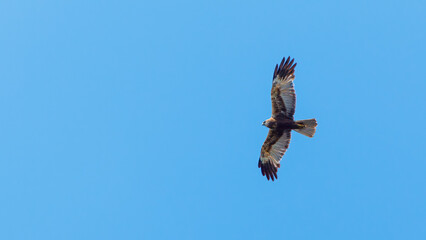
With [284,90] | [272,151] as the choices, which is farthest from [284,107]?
[272,151]

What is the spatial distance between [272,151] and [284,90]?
265cm

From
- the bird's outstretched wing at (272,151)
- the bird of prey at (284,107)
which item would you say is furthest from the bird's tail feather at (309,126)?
the bird's outstretched wing at (272,151)

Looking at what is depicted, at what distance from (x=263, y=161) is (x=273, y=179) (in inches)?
30.4

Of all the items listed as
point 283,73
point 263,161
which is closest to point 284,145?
point 263,161

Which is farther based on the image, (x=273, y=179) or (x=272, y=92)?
(x=273, y=179)

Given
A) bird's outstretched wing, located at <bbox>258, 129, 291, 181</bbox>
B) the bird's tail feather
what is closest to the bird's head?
bird's outstretched wing, located at <bbox>258, 129, 291, 181</bbox>

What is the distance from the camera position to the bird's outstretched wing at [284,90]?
59.9 ft

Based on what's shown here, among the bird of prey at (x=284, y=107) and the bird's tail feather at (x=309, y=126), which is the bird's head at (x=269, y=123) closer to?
the bird of prey at (x=284, y=107)

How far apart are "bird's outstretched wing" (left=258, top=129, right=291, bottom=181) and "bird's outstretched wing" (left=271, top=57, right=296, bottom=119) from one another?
1083 mm

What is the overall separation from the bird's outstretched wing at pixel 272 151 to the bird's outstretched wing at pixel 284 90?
1083 mm

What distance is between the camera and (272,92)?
60.6 feet

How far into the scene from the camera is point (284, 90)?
720 inches

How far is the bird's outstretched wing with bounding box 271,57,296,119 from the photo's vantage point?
18.3 metres

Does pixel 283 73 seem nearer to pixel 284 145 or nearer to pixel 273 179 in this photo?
pixel 284 145
